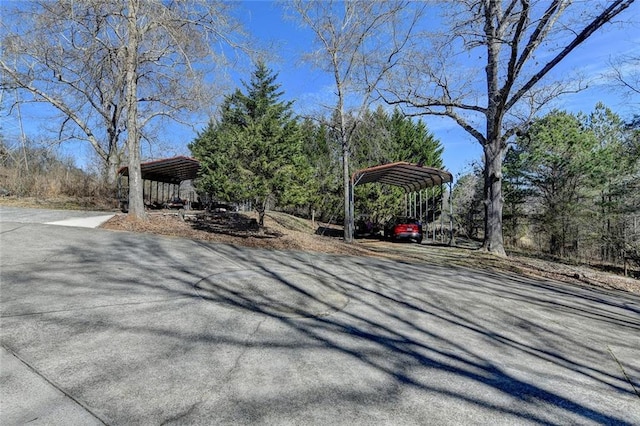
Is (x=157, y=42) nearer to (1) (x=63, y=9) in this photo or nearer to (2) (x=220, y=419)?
(1) (x=63, y=9)

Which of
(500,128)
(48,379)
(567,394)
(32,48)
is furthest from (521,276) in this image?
(32,48)

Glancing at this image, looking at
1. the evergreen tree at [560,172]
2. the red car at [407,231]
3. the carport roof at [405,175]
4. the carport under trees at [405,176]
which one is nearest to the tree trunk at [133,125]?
the carport under trees at [405,176]

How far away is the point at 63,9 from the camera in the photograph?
8773mm

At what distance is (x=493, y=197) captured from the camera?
12.0m

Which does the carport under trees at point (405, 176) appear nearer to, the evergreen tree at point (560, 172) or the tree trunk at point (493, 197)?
the tree trunk at point (493, 197)

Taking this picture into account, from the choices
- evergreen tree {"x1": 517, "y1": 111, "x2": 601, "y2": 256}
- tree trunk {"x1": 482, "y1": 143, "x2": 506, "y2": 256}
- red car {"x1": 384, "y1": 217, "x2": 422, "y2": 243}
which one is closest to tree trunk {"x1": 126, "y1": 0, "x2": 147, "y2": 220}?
red car {"x1": 384, "y1": 217, "x2": 422, "y2": 243}

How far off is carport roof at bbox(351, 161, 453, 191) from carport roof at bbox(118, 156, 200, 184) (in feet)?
29.5

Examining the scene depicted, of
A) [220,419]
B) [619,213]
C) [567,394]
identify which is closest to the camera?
[220,419]

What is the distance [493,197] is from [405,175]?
560 centimetres

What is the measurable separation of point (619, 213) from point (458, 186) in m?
13.6

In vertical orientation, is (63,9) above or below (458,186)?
above

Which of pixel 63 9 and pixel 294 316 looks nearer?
pixel 294 316

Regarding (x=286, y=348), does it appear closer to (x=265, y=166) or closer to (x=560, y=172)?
(x=265, y=166)

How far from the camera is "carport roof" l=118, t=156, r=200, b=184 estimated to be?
1821 cm
